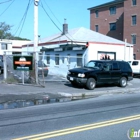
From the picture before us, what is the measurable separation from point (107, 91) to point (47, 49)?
16.7m

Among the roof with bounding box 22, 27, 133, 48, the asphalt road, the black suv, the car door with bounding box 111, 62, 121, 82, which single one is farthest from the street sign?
the roof with bounding box 22, 27, 133, 48

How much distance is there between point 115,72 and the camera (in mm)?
17891

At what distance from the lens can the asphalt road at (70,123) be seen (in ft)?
20.2

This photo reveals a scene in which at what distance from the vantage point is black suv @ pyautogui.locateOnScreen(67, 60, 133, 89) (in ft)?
53.5

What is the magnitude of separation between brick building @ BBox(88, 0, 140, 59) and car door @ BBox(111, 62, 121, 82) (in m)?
29.2

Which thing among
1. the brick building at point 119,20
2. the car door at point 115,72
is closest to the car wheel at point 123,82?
the car door at point 115,72

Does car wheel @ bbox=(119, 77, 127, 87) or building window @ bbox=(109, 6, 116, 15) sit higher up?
building window @ bbox=(109, 6, 116, 15)

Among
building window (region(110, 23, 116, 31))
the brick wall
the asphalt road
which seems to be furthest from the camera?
building window (region(110, 23, 116, 31))

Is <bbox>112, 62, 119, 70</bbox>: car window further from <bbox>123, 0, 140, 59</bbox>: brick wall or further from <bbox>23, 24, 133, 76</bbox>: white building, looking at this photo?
<bbox>123, 0, 140, 59</bbox>: brick wall

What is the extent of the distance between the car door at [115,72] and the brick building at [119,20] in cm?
2918

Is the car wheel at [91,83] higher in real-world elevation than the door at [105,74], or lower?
lower

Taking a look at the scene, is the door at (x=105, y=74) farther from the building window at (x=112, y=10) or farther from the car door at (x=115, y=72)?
the building window at (x=112, y=10)

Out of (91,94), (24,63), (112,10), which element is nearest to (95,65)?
(91,94)

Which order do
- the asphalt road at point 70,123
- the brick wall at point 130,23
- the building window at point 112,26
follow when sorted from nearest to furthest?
the asphalt road at point 70,123 < the brick wall at point 130,23 < the building window at point 112,26
